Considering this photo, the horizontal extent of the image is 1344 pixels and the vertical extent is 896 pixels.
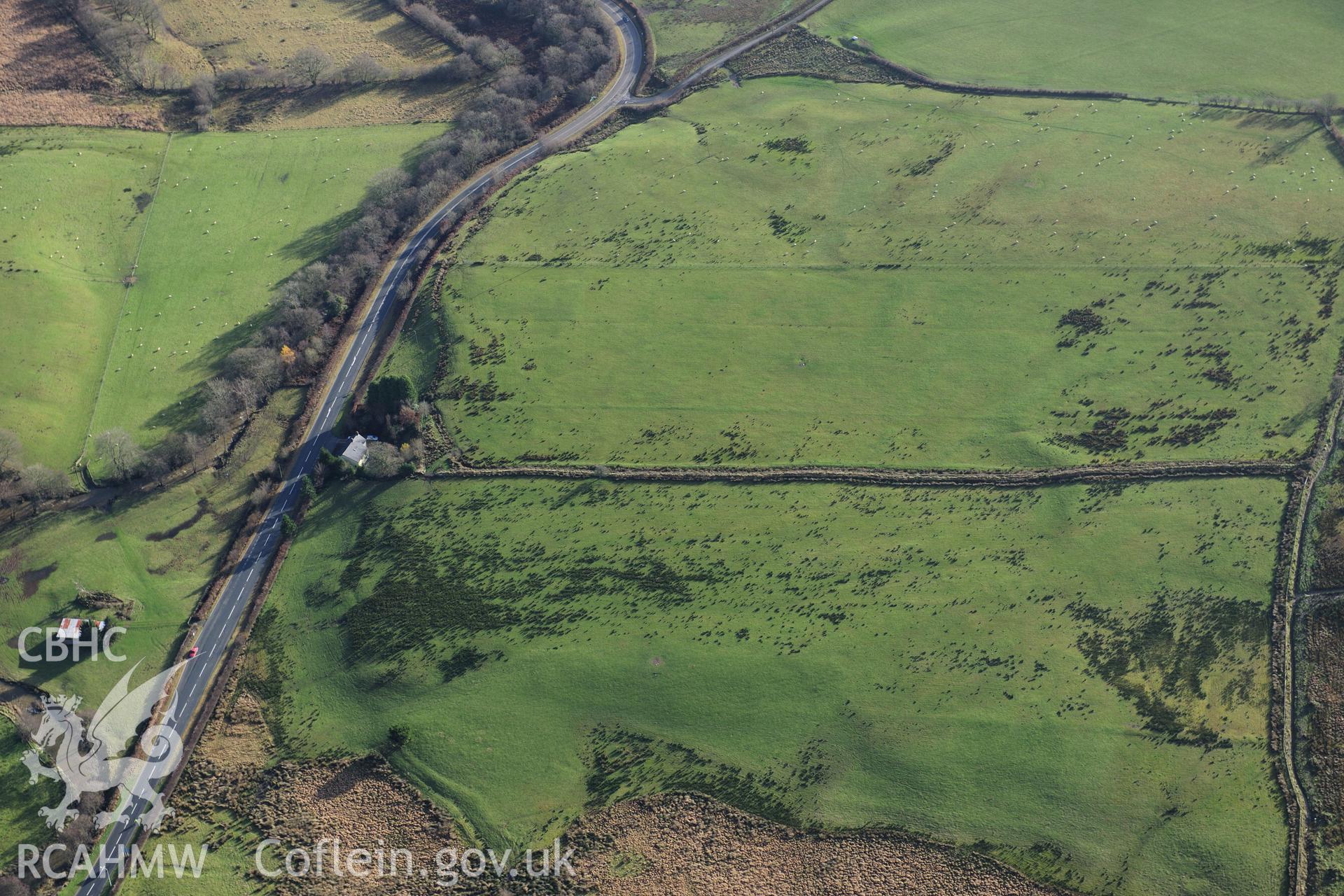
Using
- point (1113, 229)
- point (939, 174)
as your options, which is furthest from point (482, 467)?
point (1113, 229)

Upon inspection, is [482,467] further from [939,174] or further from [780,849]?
[939,174]

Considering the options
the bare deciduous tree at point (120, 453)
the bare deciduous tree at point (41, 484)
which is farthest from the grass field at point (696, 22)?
the bare deciduous tree at point (41, 484)

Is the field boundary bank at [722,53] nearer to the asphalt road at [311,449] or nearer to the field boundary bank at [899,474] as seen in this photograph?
the asphalt road at [311,449]

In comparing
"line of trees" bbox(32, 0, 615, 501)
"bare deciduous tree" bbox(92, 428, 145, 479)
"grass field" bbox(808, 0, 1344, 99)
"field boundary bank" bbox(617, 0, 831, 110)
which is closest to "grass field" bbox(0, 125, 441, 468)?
"bare deciduous tree" bbox(92, 428, 145, 479)

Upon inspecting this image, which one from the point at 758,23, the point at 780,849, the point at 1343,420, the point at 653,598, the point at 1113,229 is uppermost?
the point at 758,23

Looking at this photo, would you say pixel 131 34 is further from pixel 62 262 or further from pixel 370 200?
pixel 370 200

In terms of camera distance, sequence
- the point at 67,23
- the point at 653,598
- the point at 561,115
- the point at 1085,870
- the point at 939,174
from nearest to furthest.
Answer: the point at 1085,870 < the point at 653,598 < the point at 939,174 < the point at 561,115 < the point at 67,23
